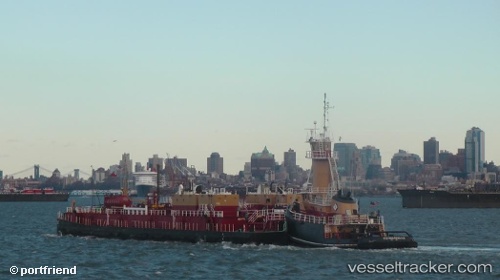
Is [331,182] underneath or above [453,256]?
above

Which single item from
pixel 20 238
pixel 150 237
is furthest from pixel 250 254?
pixel 20 238

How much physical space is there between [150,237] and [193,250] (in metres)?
13.5

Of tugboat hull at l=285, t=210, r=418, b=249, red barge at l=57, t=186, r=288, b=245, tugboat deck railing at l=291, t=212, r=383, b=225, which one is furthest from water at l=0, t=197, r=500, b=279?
tugboat deck railing at l=291, t=212, r=383, b=225

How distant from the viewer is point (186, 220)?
9656 centimetres

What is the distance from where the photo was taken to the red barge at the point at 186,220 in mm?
91312

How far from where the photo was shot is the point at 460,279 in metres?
68.8

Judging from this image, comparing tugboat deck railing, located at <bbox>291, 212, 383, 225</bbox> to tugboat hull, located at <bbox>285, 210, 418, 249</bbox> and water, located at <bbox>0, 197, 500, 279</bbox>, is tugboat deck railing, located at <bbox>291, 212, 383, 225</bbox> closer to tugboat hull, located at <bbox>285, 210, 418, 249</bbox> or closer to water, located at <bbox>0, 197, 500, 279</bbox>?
tugboat hull, located at <bbox>285, 210, 418, 249</bbox>

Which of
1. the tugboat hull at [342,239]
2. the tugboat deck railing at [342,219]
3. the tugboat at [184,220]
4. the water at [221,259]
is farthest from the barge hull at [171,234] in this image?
the tugboat deck railing at [342,219]

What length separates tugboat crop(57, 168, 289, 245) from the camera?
300ft

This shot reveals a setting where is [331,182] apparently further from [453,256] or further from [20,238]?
[20,238]

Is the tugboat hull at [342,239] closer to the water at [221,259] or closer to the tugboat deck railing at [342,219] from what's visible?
the tugboat deck railing at [342,219]

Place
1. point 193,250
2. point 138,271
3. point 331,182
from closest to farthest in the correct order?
point 138,271
point 193,250
point 331,182

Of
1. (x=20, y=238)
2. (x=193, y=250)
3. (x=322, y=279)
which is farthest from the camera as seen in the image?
(x=20, y=238)

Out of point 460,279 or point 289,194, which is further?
point 289,194
